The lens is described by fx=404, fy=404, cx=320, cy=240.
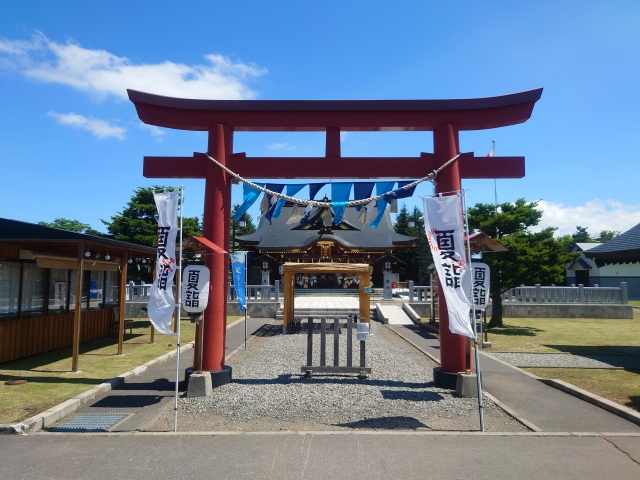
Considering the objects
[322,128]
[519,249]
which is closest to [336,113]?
[322,128]

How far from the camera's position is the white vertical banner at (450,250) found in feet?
21.3

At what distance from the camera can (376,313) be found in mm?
23047

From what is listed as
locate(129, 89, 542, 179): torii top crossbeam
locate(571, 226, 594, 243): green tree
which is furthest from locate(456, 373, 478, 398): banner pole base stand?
locate(571, 226, 594, 243): green tree

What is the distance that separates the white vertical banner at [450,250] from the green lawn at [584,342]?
3.60m

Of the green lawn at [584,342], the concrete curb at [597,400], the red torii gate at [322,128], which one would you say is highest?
the red torii gate at [322,128]

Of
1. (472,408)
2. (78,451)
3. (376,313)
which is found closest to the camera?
(78,451)

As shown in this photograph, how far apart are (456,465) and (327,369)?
4450 millimetres

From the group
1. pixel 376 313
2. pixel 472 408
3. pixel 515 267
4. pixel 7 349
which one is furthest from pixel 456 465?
pixel 376 313

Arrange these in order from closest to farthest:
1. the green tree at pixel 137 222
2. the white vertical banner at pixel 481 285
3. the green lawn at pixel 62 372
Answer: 1. the green lawn at pixel 62 372
2. the white vertical banner at pixel 481 285
3. the green tree at pixel 137 222

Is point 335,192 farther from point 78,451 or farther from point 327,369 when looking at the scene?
point 78,451

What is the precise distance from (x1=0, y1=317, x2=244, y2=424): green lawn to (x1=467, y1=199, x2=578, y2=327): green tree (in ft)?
41.7

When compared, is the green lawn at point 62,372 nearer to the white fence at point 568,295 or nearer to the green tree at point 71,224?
the white fence at point 568,295

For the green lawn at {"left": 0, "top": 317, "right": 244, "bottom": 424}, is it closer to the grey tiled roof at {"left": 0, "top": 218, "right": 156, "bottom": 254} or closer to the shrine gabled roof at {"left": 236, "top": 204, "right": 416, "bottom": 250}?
the grey tiled roof at {"left": 0, "top": 218, "right": 156, "bottom": 254}

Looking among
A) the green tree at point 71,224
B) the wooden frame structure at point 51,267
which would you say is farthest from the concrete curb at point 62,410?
the green tree at point 71,224
